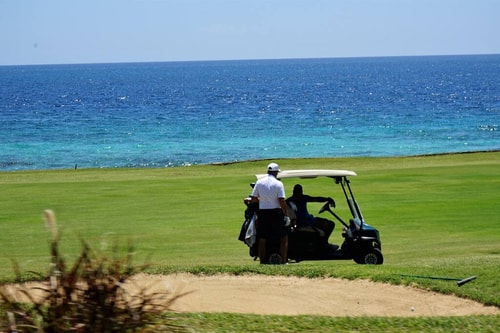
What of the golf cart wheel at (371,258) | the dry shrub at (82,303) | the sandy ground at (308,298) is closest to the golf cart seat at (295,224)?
the golf cart wheel at (371,258)

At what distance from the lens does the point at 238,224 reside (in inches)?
695

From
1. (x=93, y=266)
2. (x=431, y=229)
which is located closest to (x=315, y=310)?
(x=93, y=266)

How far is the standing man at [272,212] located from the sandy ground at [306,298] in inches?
64.6

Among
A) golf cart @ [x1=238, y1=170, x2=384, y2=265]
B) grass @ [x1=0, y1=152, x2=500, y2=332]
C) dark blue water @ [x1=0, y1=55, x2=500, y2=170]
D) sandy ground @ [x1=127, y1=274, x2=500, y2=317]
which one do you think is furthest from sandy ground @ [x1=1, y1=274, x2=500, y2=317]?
dark blue water @ [x1=0, y1=55, x2=500, y2=170]

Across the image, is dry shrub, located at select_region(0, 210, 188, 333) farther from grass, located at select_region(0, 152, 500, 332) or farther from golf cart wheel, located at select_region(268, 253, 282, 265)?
golf cart wheel, located at select_region(268, 253, 282, 265)

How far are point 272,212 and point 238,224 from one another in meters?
4.56

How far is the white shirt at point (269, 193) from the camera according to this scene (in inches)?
515

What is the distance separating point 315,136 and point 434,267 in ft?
160

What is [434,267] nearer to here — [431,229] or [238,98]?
[431,229]

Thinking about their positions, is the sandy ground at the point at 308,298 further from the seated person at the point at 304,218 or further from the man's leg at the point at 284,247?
the seated person at the point at 304,218

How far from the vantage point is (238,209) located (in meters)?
19.5

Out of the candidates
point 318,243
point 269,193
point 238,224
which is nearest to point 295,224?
point 318,243

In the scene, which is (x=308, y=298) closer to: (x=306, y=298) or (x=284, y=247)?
(x=306, y=298)

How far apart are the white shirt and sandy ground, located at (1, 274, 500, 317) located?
1718mm
